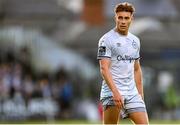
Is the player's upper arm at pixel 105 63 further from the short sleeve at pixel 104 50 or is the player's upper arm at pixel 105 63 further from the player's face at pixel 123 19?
the player's face at pixel 123 19

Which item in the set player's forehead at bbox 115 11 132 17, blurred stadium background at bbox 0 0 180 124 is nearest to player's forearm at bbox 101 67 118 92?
player's forehead at bbox 115 11 132 17

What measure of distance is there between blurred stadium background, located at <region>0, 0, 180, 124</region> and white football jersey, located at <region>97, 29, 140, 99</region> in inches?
611

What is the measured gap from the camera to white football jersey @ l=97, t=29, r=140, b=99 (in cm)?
1230

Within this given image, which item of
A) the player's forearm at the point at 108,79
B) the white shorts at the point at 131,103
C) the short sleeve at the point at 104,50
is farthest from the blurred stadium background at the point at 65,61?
the player's forearm at the point at 108,79

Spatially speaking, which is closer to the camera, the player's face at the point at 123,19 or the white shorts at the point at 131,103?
the player's face at the point at 123,19

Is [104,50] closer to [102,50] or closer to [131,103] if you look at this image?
[102,50]

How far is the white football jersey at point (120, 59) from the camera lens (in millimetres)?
12297

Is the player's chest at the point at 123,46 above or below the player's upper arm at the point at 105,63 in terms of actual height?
above

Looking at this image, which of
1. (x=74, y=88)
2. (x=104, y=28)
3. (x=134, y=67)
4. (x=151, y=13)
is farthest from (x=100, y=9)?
(x=134, y=67)

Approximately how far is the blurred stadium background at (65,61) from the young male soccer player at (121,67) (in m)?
15.5

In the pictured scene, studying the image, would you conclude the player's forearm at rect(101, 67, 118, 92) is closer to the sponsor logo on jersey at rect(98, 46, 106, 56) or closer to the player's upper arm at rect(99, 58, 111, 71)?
the player's upper arm at rect(99, 58, 111, 71)

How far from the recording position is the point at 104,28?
111 ft

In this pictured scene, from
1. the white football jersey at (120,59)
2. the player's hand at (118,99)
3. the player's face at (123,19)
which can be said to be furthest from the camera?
the white football jersey at (120,59)

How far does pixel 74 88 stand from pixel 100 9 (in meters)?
7.27
